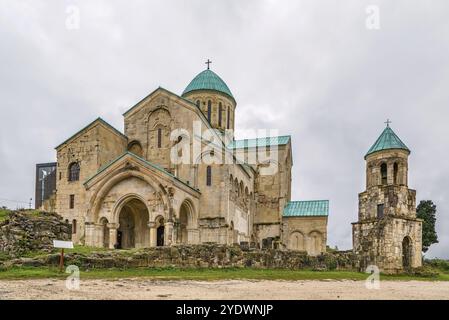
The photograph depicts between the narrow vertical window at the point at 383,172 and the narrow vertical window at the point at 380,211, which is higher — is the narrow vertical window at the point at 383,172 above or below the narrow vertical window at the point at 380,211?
above

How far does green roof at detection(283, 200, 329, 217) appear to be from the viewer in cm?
4422

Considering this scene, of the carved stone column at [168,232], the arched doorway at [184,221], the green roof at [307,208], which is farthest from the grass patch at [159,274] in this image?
the green roof at [307,208]

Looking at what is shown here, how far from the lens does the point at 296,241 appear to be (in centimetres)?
4397

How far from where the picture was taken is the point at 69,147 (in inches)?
1447

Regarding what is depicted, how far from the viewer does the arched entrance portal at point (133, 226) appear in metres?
34.5

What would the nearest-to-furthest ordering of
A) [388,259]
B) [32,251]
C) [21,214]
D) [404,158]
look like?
[32,251], [21,214], [388,259], [404,158]

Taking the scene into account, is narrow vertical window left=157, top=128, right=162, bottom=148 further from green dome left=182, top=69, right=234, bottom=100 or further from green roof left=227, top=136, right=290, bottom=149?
green roof left=227, top=136, right=290, bottom=149

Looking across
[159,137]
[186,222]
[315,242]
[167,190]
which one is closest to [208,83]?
[159,137]

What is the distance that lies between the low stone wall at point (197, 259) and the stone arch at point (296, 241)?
15858 millimetres

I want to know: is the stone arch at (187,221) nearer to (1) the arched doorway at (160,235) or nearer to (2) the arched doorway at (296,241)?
(1) the arched doorway at (160,235)

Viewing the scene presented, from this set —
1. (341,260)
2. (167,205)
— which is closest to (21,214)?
(167,205)

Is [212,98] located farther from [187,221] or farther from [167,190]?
[167,190]

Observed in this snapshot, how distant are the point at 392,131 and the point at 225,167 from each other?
12284mm

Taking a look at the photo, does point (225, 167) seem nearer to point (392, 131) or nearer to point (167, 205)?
point (167, 205)
